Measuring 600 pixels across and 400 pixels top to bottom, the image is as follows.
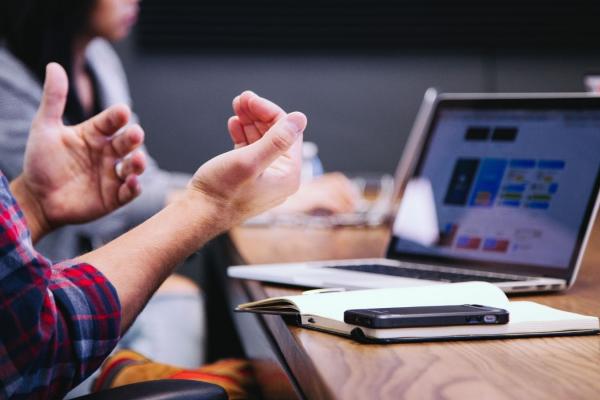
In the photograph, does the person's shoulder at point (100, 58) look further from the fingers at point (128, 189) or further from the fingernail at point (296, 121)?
the fingernail at point (296, 121)

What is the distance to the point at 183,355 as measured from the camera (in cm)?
198

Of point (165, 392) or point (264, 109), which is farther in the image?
point (264, 109)

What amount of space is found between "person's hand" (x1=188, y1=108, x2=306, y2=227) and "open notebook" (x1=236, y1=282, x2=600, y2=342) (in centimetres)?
17

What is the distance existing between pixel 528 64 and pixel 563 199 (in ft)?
9.47

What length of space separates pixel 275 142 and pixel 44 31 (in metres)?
1.48

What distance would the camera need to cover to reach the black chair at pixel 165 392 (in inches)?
32.6

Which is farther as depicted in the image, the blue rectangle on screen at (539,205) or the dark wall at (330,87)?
the dark wall at (330,87)

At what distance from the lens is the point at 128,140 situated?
4.69 feet

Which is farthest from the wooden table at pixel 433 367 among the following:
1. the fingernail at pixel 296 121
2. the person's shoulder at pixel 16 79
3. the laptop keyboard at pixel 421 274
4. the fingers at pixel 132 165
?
the person's shoulder at pixel 16 79

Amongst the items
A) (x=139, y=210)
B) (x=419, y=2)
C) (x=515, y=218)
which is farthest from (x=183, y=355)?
(x=419, y=2)

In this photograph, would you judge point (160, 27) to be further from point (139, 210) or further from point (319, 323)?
point (319, 323)

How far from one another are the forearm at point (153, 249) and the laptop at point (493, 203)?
6.5 inches

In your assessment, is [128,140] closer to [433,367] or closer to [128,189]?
[128,189]

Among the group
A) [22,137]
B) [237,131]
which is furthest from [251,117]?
[22,137]
